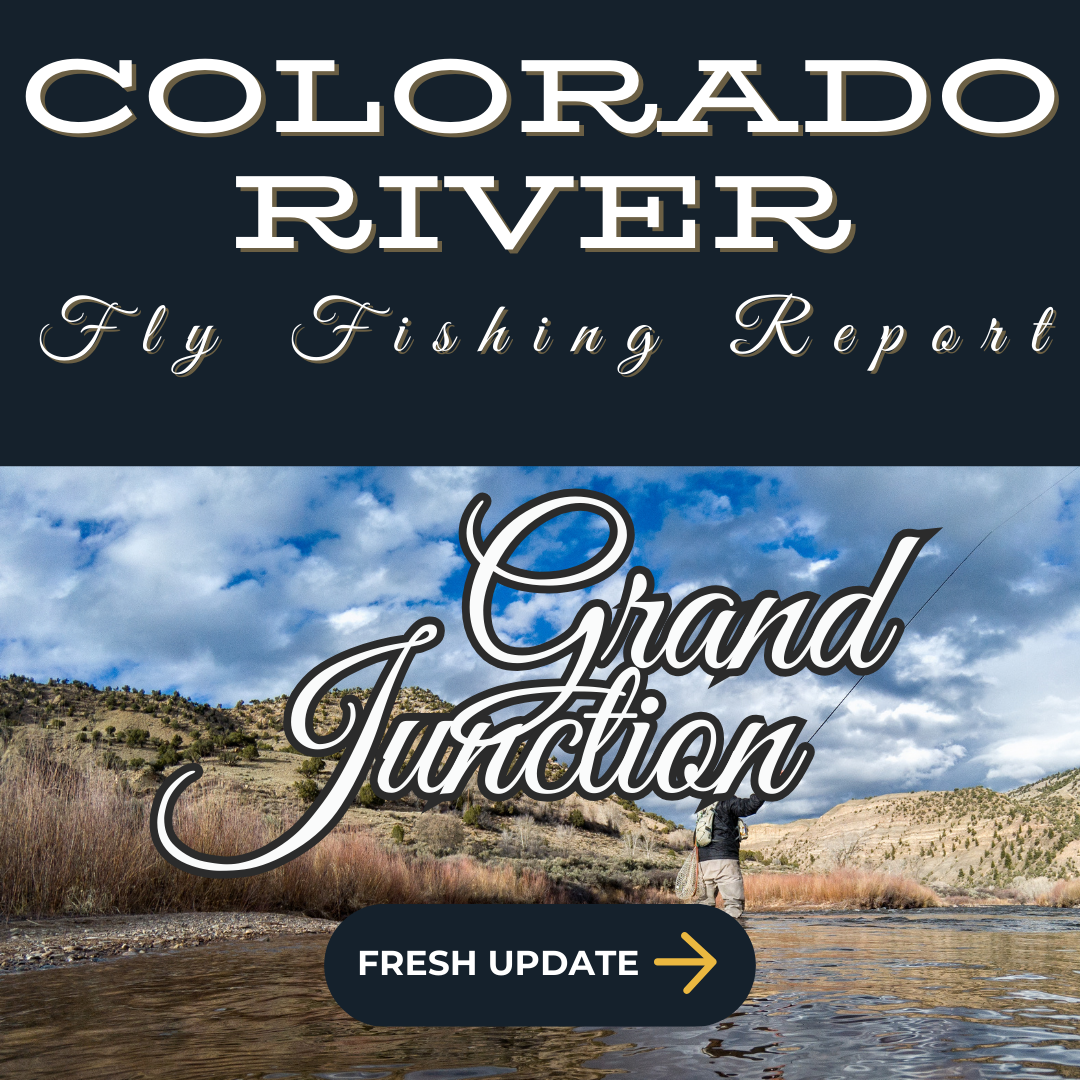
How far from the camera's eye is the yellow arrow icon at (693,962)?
19.7 ft

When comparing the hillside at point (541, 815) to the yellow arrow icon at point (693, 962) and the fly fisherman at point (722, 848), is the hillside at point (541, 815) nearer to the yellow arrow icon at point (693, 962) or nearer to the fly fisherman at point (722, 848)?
the fly fisherman at point (722, 848)

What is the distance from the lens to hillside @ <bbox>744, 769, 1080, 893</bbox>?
76.1 m

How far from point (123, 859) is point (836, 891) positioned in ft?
92.3

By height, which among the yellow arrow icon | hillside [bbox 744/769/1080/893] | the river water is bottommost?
hillside [bbox 744/769/1080/893]

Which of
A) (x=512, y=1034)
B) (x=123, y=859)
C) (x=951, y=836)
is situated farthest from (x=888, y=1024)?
(x=951, y=836)

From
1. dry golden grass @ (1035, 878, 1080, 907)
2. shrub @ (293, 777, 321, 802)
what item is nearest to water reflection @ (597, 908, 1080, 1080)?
dry golden grass @ (1035, 878, 1080, 907)

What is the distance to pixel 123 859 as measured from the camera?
56.9 feet

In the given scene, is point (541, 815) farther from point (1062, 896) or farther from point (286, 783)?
point (1062, 896)

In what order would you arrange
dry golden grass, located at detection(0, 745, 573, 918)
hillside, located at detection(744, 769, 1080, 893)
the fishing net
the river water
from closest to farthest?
the river water < the fishing net < dry golden grass, located at detection(0, 745, 573, 918) < hillside, located at detection(744, 769, 1080, 893)

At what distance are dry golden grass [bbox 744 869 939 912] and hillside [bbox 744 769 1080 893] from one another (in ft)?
76.5

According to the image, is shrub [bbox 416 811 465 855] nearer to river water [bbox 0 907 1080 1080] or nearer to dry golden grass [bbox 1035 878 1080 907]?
dry golden grass [bbox 1035 878 1080 907]

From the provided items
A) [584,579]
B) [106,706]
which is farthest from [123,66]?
[106,706]

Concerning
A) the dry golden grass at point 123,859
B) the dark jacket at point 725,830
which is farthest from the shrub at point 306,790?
the dark jacket at point 725,830

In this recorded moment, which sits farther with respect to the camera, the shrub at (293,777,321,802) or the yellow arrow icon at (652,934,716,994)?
the shrub at (293,777,321,802)
